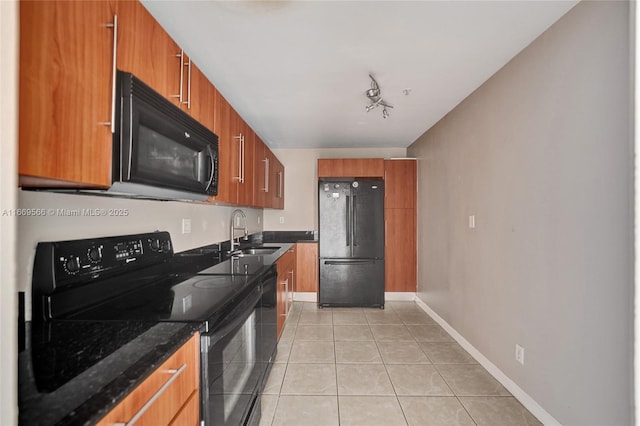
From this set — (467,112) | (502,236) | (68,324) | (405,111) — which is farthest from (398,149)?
(68,324)

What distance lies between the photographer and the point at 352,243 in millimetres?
4270

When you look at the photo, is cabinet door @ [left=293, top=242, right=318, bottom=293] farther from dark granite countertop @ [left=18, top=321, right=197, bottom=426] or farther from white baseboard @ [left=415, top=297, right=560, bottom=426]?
dark granite countertop @ [left=18, top=321, right=197, bottom=426]

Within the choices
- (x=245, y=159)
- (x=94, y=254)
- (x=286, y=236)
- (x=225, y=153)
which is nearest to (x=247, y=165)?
(x=245, y=159)

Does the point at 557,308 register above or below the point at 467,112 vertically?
below

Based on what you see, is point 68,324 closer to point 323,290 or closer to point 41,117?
point 41,117

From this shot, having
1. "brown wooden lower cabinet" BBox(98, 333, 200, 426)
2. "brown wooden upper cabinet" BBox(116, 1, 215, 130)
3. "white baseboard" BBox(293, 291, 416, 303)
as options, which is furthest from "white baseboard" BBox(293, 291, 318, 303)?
"brown wooden lower cabinet" BBox(98, 333, 200, 426)

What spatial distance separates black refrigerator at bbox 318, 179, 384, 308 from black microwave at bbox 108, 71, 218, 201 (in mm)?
2691

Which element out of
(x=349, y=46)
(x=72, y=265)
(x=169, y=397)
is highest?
(x=349, y=46)

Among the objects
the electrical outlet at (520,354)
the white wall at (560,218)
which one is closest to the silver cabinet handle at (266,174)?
the white wall at (560,218)

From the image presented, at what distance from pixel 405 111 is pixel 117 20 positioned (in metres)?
2.75

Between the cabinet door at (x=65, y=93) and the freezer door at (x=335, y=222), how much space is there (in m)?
3.35

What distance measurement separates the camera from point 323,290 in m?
4.28

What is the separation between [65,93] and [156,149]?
401 mm

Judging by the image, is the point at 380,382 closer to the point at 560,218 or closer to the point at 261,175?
the point at 560,218
